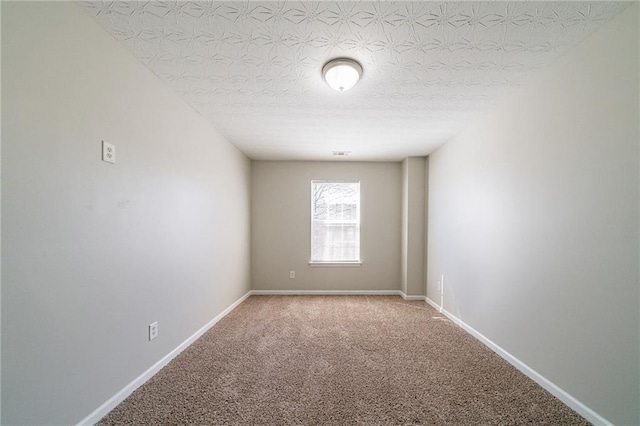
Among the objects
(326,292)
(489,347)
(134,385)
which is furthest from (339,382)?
(326,292)

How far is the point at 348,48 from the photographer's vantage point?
5.78ft

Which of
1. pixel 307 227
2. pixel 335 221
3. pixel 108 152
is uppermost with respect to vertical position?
pixel 108 152

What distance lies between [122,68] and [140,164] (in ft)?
2.04

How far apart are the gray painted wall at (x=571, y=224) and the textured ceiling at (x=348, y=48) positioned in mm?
259

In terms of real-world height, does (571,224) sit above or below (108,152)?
below

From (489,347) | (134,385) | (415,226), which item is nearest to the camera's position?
(134,385)

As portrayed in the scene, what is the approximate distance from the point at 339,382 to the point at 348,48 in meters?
2.33

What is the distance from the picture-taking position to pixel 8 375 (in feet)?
3.86

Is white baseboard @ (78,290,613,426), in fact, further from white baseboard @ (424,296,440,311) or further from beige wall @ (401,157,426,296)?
beige wall @ (401,157,426,296)

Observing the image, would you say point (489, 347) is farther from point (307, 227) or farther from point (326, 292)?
point (307, 227)

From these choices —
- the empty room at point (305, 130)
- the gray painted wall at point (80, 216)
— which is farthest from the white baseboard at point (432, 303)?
the gray painted wall at point (80, 216)

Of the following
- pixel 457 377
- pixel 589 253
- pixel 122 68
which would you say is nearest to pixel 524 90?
pixel 589 253

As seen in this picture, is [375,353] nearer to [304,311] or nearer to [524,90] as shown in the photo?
[304,311]

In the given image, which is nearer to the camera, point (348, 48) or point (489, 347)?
point (348, 48)
